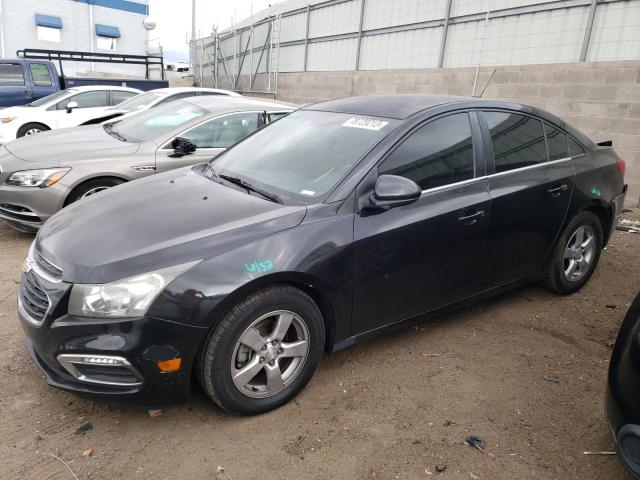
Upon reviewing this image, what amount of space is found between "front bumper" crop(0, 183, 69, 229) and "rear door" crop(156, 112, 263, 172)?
0.99 m

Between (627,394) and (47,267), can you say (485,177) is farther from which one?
(47,267)

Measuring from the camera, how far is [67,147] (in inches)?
204

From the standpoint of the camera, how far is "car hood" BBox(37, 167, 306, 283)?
92.8 inches

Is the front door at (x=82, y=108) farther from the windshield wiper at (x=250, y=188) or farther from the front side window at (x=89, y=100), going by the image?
the windshield wiper at (x=250, y=188)

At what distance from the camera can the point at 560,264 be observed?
13.5 ft

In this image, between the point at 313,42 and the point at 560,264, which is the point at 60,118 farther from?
the point at 560,264

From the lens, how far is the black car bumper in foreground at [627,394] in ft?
6.30

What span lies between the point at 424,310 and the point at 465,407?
665mm

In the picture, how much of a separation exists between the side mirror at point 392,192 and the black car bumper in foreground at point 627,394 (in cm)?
120

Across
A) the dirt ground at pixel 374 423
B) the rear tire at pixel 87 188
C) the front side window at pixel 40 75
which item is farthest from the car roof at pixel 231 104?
the front side window at pixel 40 75

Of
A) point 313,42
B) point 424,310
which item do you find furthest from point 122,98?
point 424,310

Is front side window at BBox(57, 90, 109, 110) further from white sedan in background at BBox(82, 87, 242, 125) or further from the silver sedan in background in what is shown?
the silver sedan in background

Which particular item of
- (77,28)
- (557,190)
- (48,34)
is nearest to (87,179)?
(557,190)

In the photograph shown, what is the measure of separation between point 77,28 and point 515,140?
29522mm
